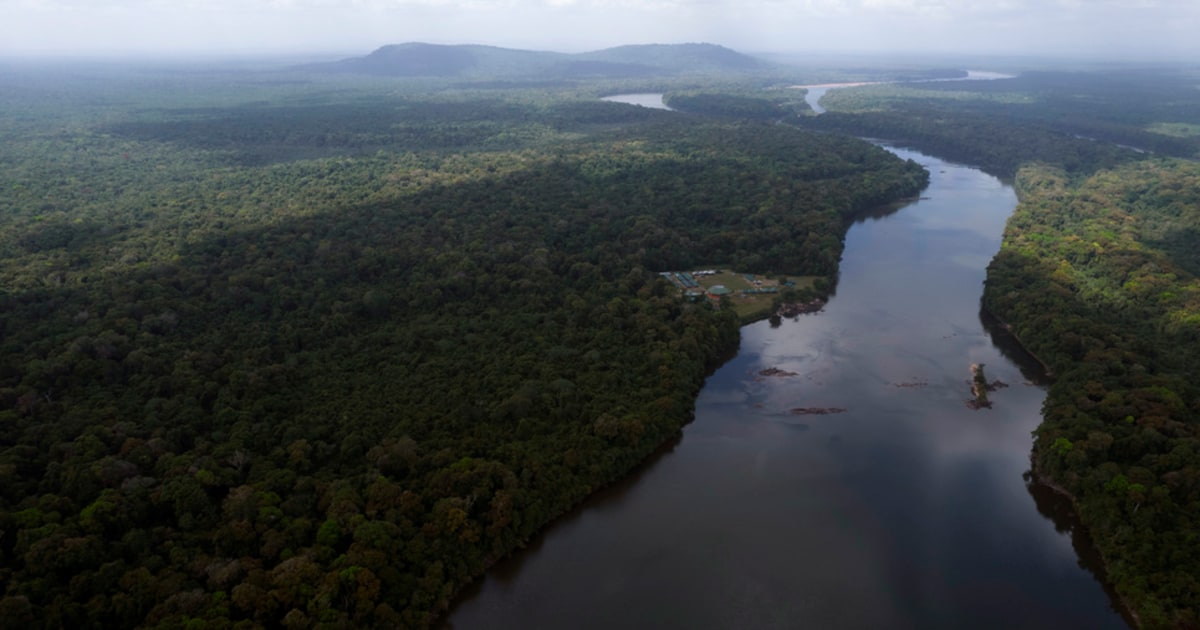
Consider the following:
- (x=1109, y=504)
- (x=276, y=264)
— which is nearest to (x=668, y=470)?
(x=1109, y=504)

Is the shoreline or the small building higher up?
the small building

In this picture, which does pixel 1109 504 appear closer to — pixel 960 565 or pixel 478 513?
pixel 960 565

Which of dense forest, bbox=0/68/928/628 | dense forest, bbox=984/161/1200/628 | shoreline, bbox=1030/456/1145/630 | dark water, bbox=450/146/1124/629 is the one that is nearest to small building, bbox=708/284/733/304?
dense forest, bbox=0/68/928/628

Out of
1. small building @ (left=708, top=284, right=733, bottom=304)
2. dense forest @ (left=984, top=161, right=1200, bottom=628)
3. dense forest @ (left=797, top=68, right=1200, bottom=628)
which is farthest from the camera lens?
small building @ (left=708, top=284, right=733, bottom=304)

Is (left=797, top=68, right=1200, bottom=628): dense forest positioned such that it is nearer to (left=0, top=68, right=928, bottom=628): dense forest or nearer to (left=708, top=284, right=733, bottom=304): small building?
(left=0, top=68, right=928, bottom=628): dense forest

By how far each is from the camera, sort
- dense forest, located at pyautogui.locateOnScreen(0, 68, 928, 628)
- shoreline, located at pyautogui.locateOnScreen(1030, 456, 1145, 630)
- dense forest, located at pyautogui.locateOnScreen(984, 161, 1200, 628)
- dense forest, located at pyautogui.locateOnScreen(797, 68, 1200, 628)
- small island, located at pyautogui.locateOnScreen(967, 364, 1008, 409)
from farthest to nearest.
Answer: small island, located at pyautogui.locateOnScreen(967, 364, 1008, 409)
dense forest, located at pyautogui.locateOnScreen(797, 68, 1200, 628)
dense forest, located at pyautogui.locateOnScreen(984, 161, 1200, 628)
shoreline, located at pyautogui.locateOnScreen(1030, 456, 1145, 630)
dense forest, located at pyautogui.locateOnScreen(0, 68, 928, 628)

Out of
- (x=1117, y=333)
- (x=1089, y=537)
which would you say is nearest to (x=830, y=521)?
(x=1089, y=537)

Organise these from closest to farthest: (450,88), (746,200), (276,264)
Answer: (276,264), (746,200), (450,88)
